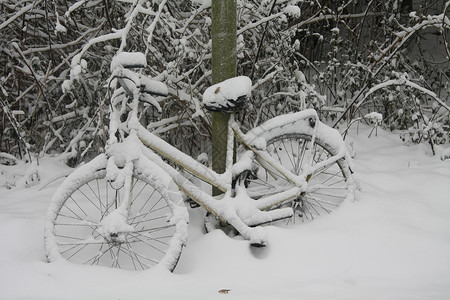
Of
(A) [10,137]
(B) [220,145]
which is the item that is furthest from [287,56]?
(A) [10,137]

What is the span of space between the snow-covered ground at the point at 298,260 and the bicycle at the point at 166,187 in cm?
14

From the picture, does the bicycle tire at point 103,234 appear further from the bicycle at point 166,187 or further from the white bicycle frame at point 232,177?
the white bicycle frame at point 232,177

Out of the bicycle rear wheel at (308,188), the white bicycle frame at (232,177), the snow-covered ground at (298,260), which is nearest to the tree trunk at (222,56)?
the white bicycle frame at (232,177)

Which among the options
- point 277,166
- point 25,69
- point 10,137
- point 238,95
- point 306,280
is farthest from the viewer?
point 10,137

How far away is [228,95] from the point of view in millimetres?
2893

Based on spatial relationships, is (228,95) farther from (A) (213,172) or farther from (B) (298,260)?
(B) (298,260)

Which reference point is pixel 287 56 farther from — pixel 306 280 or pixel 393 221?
pixel 306 280

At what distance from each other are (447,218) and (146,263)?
222cm

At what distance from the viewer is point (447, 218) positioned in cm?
318

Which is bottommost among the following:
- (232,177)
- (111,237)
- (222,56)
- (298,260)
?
(298,260)

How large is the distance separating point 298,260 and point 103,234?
1245 millimetres

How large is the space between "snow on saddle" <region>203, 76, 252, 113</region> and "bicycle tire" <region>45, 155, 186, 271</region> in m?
0.63

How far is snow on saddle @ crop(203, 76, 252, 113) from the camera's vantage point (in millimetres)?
2889

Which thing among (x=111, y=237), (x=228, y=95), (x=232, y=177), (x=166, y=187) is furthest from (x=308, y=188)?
(x=111, y=237)
